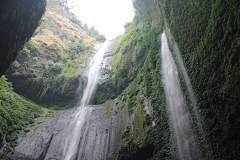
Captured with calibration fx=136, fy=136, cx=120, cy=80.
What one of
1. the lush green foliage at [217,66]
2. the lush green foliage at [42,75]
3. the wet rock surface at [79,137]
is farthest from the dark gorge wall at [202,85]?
the lush green foliage at [42,75]

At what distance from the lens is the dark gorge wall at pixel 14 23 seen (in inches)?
230

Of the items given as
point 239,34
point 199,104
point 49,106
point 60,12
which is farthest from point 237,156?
point 60,12

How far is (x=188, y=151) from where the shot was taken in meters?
5.25

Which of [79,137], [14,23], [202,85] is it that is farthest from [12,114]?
[202,85]

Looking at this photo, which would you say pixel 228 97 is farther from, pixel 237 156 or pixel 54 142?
pixel 54 142

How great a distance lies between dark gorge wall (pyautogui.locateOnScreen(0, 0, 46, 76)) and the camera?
583 cm

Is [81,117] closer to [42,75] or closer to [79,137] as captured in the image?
[79,137]

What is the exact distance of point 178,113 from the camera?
6.20 meters

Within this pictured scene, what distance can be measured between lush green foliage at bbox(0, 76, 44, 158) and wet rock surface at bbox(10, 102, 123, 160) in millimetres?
750

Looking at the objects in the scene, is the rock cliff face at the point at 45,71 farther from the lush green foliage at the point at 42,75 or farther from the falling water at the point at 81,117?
the falling water at the point at 81,117

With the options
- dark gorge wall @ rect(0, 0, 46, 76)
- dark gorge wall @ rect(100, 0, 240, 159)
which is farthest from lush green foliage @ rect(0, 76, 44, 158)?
dark gorge wall @ rect(100, 0, 240, 159)

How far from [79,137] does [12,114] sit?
6.01 meters

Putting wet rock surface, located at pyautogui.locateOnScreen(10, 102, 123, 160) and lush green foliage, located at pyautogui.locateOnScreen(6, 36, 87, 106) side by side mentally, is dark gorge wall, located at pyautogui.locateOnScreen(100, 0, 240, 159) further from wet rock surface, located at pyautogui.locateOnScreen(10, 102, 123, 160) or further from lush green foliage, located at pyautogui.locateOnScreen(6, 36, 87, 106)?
lush green foliage, located at pyautogui.locateOnScreen(6, 36, 87, 106)

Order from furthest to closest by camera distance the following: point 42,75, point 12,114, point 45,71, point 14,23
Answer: point 45,71
point 42,75
point 12,114
point 14,23
